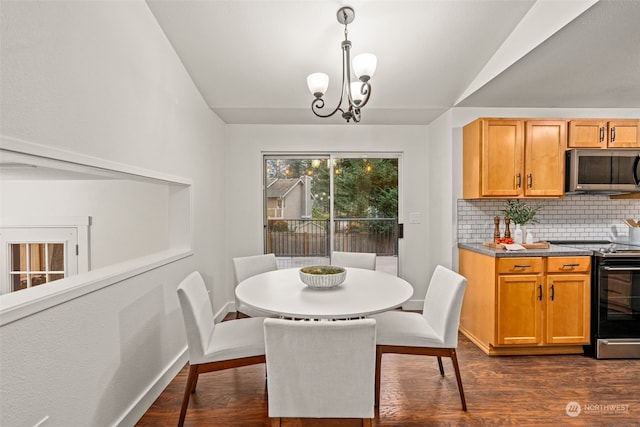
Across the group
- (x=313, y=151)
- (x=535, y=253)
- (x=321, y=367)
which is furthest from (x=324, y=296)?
(x=313, y=151)

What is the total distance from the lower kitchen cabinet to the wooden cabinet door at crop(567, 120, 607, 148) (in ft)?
3.60

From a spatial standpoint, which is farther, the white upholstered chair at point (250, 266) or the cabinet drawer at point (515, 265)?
the white upholstered chair at point (250, 266)

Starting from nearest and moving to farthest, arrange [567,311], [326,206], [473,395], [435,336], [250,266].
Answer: [435,336], [473,395], [567,311], [250,266], [326,206]

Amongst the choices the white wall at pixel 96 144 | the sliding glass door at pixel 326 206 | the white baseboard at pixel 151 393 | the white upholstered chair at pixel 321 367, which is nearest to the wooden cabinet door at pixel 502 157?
the sliding glass door at pixel 326 206

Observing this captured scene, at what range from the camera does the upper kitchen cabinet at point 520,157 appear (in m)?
2.94

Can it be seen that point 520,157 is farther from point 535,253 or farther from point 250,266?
point 250,266

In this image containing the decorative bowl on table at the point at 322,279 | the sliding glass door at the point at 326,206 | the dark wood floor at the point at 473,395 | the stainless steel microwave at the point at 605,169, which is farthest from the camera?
the sliding glass door at the point at 326,206

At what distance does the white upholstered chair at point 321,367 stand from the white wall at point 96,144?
89 cm

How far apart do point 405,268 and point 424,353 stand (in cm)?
199

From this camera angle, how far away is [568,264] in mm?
2682

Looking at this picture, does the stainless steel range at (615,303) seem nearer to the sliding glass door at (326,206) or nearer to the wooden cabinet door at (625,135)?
the wooden cabinet door at (625,135)

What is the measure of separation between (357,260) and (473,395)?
1.40 m


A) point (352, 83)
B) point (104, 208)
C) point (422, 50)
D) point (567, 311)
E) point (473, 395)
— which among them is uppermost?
point (422, 50)

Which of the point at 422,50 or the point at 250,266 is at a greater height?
the point at 422,50
